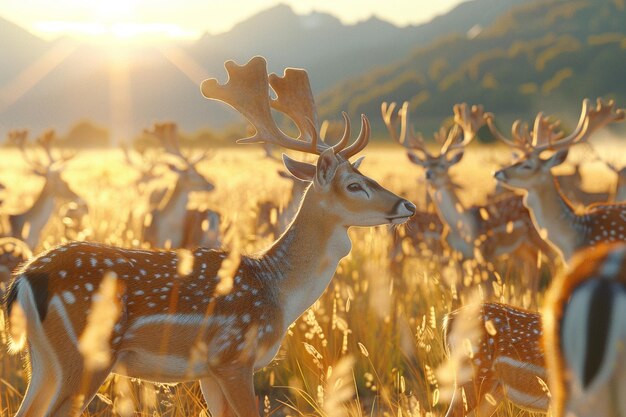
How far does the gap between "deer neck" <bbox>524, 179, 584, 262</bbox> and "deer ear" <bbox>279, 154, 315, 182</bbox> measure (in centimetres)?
351

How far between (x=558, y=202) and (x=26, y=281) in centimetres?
516

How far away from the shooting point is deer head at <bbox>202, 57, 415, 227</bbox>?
3.88 metres

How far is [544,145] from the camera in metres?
8.14

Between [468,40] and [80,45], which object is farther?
[80,45]

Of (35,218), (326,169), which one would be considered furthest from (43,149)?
(326,169)

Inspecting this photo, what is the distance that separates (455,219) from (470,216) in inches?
6.5

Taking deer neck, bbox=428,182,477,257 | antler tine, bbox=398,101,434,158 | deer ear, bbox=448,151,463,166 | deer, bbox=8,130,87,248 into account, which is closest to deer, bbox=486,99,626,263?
deer neck, bbox=428,182,477,257

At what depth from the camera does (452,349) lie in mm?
4027

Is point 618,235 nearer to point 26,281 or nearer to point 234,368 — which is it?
point 234,368

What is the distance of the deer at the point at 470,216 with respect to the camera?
857cm

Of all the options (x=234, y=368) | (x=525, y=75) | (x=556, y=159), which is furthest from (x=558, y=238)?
(x=525, y=75)

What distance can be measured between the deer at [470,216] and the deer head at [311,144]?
143 inches

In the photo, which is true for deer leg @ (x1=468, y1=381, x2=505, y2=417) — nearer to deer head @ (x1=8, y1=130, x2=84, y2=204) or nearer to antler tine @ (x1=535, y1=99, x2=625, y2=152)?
antler tine @ (x1=535, y1=99, x2=625, y2=152)

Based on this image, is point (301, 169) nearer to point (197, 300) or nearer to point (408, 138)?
point (197, 300)
